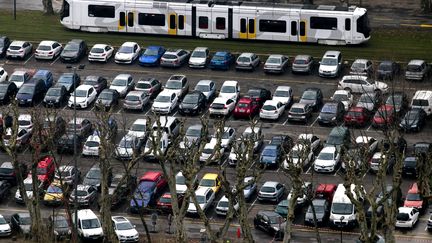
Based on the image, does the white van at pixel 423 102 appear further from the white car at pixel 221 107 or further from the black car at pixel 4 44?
the black car at pixel 4 44

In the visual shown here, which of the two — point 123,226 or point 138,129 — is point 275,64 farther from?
point 123,226

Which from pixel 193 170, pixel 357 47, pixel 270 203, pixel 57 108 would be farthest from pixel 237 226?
pixel 357 47

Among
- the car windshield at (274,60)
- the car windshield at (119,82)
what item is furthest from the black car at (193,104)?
the car windshield at (274,60)

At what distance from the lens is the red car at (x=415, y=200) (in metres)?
108

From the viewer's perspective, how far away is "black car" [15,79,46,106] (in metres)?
125

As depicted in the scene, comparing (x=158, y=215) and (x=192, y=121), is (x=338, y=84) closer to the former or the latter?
(x=192, y=121)

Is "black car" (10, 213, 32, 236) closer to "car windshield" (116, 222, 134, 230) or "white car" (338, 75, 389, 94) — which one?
"car windshield" (116, 222, 134, 230)

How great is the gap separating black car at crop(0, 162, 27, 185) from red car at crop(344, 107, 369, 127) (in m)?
Result: 23.0

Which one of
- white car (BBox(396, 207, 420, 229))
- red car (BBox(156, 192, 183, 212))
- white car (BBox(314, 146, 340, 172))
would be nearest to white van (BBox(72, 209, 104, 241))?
red car (BBox(156, 192, 183, 212))

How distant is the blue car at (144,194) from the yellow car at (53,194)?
465cm

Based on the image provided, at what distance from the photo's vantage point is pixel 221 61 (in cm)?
13225

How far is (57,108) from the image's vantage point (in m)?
124

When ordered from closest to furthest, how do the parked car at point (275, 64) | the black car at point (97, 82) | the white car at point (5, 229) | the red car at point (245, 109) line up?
the white car at point (5, 229), the red car at point (245, 109), the black car at point (97, 82), the parked car at point (275, 64)

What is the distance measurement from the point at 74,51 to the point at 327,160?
28620 mm
